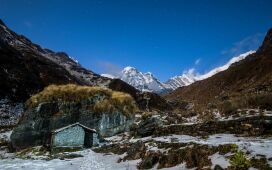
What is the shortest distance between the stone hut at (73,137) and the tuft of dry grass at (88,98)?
5.12m

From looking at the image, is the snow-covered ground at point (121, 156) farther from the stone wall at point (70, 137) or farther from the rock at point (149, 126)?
the rock at point (149, 126)

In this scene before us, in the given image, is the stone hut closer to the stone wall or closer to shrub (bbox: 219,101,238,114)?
the stone wall

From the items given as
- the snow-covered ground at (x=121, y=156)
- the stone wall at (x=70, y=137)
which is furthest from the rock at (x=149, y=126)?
the stone wall at (x=70, y=137)

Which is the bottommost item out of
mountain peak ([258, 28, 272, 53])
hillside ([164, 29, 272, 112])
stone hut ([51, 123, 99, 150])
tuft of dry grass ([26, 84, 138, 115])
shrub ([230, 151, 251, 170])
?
shrub ([230, 151, 251, 170])

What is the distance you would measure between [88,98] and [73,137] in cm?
732

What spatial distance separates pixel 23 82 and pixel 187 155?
85.4 metres

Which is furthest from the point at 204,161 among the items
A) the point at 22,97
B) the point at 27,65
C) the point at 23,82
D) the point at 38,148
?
the point at 27,65

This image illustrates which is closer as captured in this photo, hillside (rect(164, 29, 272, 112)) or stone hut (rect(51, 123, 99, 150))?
stone hut (rect(51, 123, 99, 150))

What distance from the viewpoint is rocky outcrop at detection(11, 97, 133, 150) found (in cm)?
3828

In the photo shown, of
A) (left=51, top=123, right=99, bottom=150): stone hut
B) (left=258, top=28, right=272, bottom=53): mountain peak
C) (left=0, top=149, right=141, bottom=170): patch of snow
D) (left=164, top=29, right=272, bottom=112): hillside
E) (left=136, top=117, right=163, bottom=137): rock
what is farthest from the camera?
(left=258, top=28, right=272, bottom=53): mountain peak

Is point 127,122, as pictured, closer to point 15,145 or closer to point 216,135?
point 15,145

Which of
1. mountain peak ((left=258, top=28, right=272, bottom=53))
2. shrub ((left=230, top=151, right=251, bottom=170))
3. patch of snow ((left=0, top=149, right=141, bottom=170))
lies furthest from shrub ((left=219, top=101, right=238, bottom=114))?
mountain peak ((left=258, top=28, right=272, bottom=53))

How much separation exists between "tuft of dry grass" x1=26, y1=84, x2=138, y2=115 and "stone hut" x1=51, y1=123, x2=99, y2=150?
512 cm

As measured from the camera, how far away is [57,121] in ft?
128
